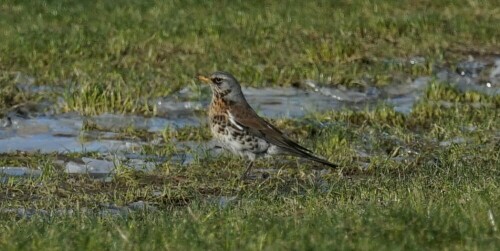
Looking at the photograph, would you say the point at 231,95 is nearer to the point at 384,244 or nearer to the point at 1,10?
the point at 384,244

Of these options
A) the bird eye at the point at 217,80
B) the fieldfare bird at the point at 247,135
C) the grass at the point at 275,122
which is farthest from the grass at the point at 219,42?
the fieldfare bird at the point at 247,135

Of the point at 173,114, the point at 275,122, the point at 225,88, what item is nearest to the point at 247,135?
the point at 225,88

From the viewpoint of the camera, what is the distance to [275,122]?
14023 millimetres

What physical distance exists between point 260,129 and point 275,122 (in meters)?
2.07

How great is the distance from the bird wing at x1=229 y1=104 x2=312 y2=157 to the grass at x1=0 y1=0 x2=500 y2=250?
24 cm

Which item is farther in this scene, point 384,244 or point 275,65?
point 275,65

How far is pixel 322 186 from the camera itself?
11016 millimetres

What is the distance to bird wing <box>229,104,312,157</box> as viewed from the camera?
38.7 feet

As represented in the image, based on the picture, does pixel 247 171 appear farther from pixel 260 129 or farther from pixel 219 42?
pixel 219 42

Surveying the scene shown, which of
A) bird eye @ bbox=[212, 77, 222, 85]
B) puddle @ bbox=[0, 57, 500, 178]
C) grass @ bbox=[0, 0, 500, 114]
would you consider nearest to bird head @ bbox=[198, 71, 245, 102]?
bird eye @ bbox=[212, 77, 222, 85]

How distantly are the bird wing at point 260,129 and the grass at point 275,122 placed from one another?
0.24 meters

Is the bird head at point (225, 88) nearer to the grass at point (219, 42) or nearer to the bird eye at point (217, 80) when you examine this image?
the bird eye at point (217, 80)

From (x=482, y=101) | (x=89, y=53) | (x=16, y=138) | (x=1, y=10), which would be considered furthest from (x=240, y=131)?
(x=1, y=10)

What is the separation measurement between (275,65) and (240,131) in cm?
505
